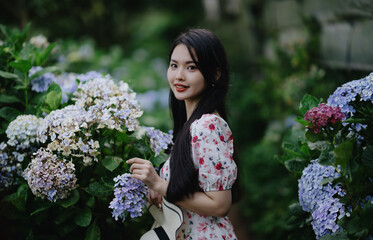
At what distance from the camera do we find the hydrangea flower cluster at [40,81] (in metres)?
2.20

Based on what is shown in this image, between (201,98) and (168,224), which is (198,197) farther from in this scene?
(201,98)

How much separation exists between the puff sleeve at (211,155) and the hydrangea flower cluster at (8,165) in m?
0.90

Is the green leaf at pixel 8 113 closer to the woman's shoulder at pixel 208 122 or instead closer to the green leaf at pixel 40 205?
the green leaf at pixel 40 205

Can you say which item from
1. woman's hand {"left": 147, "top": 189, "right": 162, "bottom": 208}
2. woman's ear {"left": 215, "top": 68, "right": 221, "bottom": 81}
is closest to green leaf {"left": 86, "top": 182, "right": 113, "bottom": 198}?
woman's hand {"left": 147, "top": 189, "right": 162, "bottom": 208}

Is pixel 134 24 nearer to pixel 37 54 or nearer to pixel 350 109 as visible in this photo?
pixel 37 54

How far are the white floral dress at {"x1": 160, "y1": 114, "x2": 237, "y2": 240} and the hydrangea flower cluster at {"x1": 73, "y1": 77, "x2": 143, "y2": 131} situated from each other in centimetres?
31

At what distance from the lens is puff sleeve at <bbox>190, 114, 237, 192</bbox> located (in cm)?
165

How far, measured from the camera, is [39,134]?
1789 mm

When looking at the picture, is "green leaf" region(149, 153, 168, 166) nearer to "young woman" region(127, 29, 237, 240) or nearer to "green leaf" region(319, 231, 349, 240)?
"young woman" region(127, 29, 237, 240)

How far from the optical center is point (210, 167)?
1.65 m

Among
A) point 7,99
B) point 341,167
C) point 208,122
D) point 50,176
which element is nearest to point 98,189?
point 50,176

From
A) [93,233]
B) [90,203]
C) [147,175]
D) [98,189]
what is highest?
[147,175]

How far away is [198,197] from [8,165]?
0.99m

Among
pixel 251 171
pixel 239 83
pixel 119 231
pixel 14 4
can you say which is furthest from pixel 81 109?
pixel 239 83
